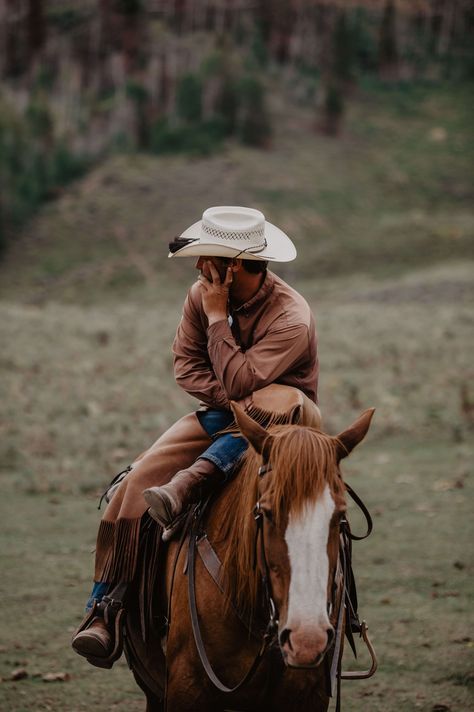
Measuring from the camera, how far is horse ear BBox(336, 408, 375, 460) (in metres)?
3.50

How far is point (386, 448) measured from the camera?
14859mm

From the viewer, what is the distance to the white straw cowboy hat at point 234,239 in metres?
4.29

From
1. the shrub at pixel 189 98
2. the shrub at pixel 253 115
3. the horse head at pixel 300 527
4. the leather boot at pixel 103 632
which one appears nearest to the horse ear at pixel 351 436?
the horse head at pixel 300 527

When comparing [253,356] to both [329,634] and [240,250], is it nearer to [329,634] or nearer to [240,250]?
[240,250]

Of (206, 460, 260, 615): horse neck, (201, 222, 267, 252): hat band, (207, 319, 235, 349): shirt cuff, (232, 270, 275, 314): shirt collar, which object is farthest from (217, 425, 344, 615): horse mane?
(201, 222, 267, 252): hat band

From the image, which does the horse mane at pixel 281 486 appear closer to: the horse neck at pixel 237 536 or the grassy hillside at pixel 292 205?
the horse neck at pixel 237 536

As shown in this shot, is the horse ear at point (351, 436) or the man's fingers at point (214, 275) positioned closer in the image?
the horse ear at point (351, 436)

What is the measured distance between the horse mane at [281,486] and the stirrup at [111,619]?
893 millimetres

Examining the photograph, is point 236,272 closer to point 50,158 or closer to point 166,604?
point 166,604

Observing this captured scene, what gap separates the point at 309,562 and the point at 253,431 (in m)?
0.57

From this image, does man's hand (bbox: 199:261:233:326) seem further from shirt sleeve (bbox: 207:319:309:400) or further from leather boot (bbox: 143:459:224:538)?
leather boot (bbox: 143:459:224:538)

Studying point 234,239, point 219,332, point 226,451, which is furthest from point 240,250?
point 226,451

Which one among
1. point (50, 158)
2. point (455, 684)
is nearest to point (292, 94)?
point (50, 158)

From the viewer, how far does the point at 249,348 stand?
4.36 m
